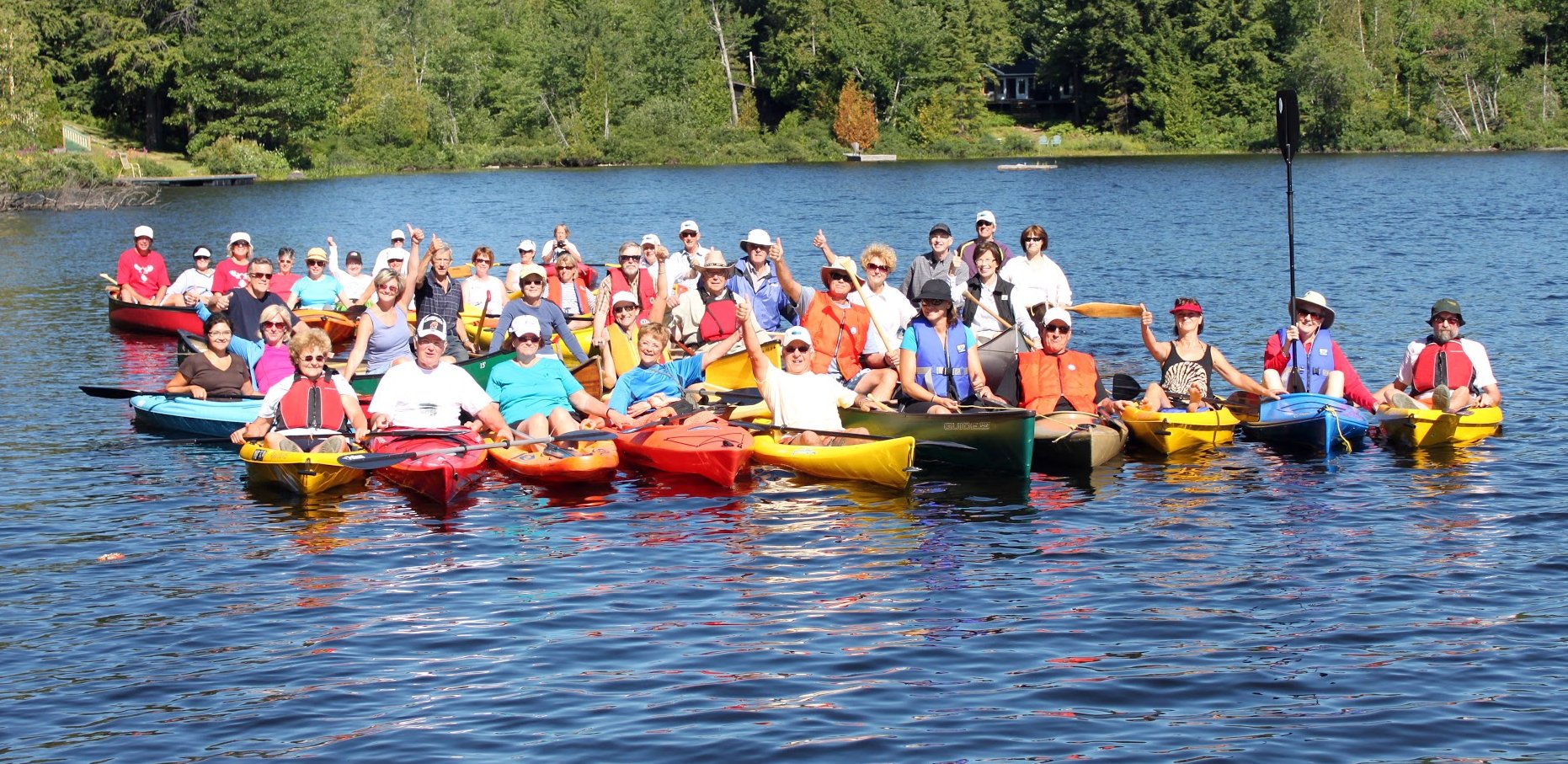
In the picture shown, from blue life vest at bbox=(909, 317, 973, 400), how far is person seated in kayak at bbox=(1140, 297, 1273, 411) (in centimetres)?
191

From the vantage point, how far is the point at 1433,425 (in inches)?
598

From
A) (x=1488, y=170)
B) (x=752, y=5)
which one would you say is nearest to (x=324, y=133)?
(x=752, y=5)

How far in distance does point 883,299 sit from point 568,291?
5291mm

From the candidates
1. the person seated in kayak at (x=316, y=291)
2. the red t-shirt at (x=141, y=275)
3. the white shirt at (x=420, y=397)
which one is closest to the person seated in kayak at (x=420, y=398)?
the white shirt at (x=420, y=397)

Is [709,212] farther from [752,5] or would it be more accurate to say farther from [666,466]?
[752,5]

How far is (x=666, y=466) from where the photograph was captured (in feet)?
47.1

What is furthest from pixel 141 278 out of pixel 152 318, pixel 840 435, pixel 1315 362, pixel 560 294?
pixel 1315 362

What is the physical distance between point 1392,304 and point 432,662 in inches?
852

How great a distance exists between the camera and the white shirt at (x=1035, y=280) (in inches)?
667

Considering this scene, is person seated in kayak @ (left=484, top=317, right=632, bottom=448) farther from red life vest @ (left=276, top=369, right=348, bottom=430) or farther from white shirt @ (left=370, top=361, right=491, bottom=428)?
red life vest @ (left=276, top=369, right=348, bottom=430)

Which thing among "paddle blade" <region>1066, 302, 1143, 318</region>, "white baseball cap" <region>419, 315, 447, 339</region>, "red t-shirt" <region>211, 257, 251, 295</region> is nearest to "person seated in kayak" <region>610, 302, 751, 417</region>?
"white baseball cap" <region>419, 315, 447, 339</region>

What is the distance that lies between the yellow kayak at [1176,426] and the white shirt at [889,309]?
7.59 feet

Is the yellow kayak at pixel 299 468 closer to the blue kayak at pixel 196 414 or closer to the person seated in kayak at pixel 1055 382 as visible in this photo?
the blue kayak at pixel 196 414

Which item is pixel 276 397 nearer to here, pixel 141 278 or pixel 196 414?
pixel 196 414
